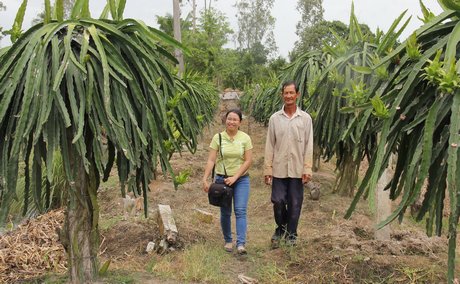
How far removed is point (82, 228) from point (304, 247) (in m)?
2.49

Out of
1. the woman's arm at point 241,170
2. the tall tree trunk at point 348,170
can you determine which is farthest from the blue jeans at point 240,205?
the tall tree trunk at point 348,170

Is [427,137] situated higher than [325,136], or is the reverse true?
[427,137]

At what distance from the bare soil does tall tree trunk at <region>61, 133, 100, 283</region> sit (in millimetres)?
583

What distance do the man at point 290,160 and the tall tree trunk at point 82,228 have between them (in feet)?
7.51

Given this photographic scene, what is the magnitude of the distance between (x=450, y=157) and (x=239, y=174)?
295cm

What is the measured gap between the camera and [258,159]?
12.0 m

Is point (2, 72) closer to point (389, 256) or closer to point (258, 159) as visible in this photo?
point (389, 256)

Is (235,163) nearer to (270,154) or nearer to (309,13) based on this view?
(270,154)

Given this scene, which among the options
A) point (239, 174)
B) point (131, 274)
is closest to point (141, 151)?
point (131, 274)

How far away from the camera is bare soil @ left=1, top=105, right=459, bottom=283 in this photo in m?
4.27

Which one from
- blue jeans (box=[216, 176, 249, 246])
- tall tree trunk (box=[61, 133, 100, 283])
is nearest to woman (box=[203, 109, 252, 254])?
blue jeans (box=[216, 176, 249, 246])

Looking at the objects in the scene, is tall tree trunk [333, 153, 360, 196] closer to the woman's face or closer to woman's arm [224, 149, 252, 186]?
woman's arm [224, 149, 252, 186]

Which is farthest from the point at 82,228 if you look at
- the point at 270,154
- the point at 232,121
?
the point at 270,154

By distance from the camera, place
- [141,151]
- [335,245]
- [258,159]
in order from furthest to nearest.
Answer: [258,159]
[335,245]
[141,151]
